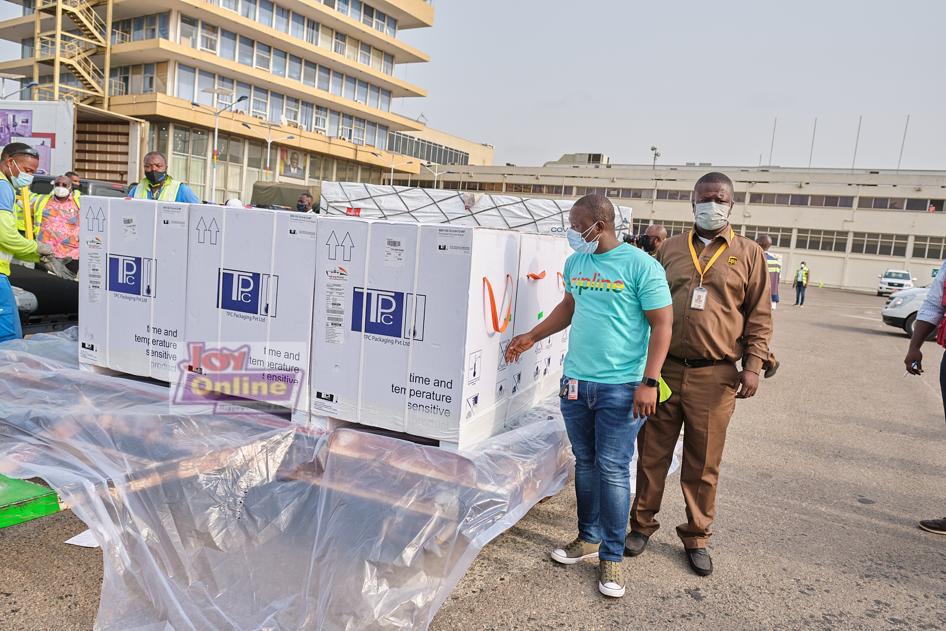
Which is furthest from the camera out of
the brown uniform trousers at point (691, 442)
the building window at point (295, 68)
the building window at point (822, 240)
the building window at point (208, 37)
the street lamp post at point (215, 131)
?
the building window at point (822, 240)

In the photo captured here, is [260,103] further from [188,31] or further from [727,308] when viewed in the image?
[727,308]

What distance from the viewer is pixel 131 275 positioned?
3559mm

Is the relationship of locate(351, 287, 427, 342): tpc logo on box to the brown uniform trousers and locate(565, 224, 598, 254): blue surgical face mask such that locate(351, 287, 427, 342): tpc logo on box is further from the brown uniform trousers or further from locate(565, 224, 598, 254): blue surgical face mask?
the brown uniform trousers

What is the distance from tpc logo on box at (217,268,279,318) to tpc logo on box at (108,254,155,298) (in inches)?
19.2

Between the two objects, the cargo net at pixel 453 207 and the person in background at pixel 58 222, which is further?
the cargo net at pixel 453 207

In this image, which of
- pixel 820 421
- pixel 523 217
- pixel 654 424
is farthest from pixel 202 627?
pixel 820 421

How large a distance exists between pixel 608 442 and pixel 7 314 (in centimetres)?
403

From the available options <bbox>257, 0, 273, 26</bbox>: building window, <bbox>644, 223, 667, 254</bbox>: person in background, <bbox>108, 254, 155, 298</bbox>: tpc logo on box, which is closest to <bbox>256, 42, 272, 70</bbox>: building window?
<bbox>257, 0, 273, 26</bbox>: building window

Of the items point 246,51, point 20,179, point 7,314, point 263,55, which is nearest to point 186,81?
point 246,51

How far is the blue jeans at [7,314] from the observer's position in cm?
433

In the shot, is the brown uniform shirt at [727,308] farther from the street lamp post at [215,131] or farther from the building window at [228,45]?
the building window at [228,45]

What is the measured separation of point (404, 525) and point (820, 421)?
5969 mm

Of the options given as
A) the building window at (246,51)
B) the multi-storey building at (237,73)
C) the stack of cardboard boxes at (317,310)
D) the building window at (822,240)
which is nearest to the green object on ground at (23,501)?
the stack of cardboard boxes at (317,310)

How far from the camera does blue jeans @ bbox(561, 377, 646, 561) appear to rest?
10.3 feet
